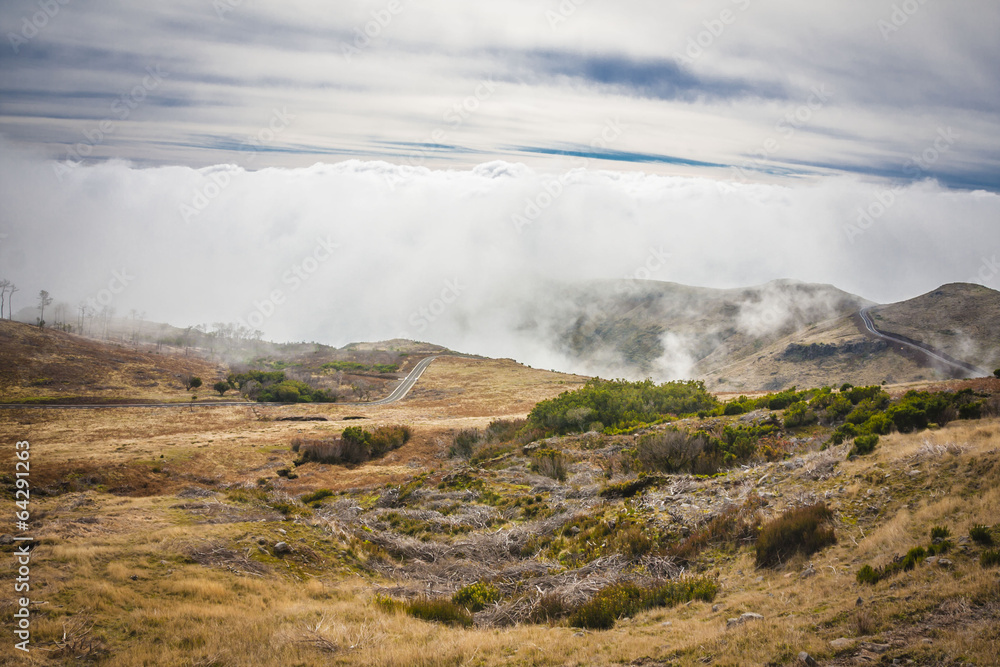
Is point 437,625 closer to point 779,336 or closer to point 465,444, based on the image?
point 465,444

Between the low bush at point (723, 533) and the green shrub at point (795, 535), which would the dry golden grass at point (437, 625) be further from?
the low bush at point (723, 533)

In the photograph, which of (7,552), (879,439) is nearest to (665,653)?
(879,439)

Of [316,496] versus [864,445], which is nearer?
[864,445]

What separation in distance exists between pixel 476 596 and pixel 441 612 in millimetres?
966

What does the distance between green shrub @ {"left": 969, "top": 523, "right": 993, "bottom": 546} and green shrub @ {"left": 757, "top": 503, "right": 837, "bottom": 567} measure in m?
2.46

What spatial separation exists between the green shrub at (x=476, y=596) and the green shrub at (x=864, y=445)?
36.0 ft

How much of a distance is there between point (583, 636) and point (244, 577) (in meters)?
7.65

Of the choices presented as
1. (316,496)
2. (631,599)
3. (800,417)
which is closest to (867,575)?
(631,599)

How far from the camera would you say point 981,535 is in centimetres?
828

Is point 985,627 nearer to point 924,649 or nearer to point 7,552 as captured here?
point 924,649

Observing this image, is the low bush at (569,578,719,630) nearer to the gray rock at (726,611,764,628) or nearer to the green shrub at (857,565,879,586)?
the gray rock at (726,611,764,628)

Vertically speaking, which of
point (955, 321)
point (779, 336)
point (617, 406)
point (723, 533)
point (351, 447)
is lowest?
point (351, 447)

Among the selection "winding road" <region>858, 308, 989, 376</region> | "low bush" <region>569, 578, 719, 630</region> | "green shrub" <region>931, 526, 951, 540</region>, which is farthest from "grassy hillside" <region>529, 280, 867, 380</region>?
"low bush" <region>569, 578, 719, 630</region>

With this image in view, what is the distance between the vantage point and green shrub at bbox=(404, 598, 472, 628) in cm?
1021
